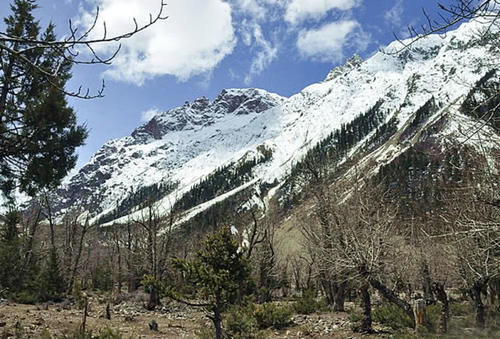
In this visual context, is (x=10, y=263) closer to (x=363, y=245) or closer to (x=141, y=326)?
(x=141, y=326)

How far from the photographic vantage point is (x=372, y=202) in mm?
14844

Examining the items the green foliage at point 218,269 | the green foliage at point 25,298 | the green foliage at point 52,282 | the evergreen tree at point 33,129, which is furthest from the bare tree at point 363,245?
the green foliage at point 52,282

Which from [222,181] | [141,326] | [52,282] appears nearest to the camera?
[141,326]

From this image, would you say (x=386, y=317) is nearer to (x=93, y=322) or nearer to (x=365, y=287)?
(x=365, y=287)

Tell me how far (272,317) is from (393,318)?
458 centimetres

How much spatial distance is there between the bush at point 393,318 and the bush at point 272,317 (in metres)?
3.65

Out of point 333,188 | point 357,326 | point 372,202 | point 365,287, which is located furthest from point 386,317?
point 333,188

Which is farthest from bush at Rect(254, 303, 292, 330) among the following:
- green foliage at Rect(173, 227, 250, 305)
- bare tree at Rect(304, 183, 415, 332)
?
green foliage at Rect(173, 227, 250, 305)

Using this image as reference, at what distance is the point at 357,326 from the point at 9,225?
27.3 metres

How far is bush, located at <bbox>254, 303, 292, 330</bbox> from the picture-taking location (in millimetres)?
14641

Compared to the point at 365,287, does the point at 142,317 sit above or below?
below

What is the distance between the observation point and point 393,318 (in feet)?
46.8

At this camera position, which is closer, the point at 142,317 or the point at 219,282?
the point at 219,282

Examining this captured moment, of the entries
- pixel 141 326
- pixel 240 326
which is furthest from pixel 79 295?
pixel 240 326
